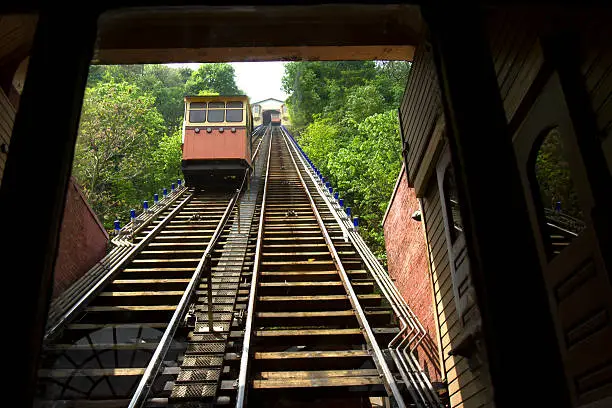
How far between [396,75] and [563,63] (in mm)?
29455

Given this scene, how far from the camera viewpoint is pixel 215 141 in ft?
47.1

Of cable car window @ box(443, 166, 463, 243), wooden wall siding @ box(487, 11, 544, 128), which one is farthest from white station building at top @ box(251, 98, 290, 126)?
wooden wall siding @ box(487, 11, 544, 128)

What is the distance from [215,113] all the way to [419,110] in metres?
11.0

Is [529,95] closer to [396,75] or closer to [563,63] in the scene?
[563,63]

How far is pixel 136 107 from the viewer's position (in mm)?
20453

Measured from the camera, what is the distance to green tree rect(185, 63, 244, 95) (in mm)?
42784

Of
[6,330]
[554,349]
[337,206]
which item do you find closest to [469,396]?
[554,349]

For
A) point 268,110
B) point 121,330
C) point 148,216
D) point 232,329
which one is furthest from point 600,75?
point 268,110

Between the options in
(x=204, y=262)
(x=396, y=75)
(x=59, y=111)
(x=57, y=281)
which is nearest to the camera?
(x=59, y=111)

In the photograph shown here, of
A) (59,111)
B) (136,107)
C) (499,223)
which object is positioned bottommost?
(499,223)

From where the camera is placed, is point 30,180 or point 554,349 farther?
point 30,180

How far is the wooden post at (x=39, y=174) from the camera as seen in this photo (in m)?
1.26

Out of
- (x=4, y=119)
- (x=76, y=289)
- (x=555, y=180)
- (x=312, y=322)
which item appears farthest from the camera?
(x=555, y=180)

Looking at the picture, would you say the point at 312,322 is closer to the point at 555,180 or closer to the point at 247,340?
the point at 247,340
